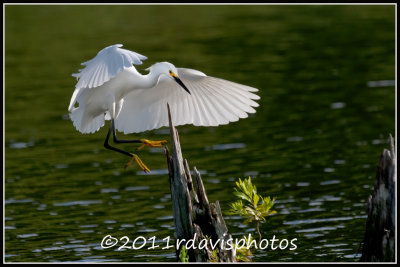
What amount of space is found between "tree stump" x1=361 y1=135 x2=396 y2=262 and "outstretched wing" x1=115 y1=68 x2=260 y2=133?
2.25 m

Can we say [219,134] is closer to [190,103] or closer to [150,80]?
[190,103]

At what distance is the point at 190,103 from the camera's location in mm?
11719

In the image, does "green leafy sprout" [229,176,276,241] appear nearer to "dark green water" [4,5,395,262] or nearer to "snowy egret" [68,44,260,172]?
"snowy egret" [68,44,260,172]

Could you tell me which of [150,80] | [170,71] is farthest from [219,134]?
[170,71]

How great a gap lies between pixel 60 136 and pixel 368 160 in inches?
308

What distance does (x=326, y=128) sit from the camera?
19.6 metres

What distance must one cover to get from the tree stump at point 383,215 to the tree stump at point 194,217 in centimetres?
167

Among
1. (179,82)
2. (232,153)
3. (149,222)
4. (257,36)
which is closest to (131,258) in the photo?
(149,222)

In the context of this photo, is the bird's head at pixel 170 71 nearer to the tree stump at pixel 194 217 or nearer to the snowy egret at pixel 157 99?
the snowy egret at pixel 157 99

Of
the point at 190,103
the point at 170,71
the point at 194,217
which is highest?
the point at 170,71

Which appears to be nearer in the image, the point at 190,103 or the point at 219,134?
the point at 190,103

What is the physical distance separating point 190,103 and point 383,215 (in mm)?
3424

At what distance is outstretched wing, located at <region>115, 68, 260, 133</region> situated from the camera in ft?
37.2

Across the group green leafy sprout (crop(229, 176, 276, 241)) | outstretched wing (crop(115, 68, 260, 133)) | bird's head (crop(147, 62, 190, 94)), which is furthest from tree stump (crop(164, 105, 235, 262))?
outstretched wing (crop(115, 68, 260, 133))
